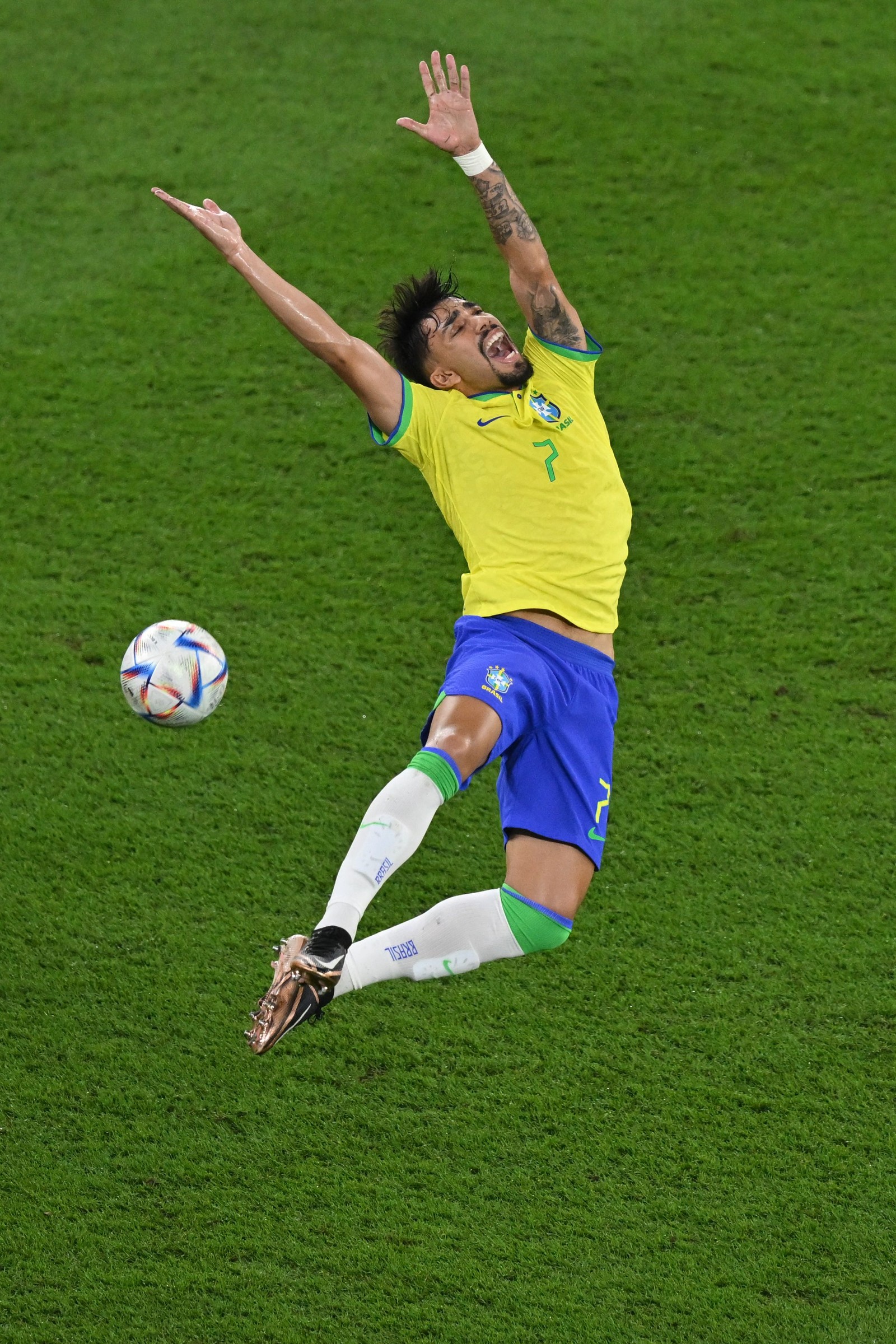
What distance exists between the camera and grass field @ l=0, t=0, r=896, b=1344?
4371 mm

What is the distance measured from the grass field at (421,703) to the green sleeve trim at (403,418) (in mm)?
1745

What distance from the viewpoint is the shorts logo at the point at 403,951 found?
13.3ft

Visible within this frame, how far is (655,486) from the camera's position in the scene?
7004 mm

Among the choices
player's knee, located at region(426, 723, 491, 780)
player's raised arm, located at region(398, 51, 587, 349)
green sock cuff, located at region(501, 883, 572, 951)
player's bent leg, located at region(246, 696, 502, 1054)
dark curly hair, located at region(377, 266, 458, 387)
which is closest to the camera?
player's bent leg, located at region(246, 696, 502, 1054)

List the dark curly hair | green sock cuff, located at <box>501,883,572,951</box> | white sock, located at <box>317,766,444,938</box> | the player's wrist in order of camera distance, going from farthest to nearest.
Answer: the dark curly hair, the player's wrist, green sock cuff, located at <box>501,883,572,951</box>, white sock, located at <box>317,766,444,938</box>

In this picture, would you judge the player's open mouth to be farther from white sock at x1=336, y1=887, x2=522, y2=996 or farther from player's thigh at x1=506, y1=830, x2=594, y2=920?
white sock at x1=336, y1=887, x2=522, y2=996

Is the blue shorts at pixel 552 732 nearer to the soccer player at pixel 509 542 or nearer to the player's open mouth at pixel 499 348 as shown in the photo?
the soccer player at pixel 509 542

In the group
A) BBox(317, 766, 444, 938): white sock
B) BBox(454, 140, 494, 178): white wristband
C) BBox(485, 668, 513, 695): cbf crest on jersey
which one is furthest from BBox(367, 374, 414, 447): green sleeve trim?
BBox(317, 766, 444, 938): white sock

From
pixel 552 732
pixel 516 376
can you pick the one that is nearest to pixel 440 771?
pixel 552 732

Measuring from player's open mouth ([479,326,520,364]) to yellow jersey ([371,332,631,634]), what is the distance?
0.33 ft

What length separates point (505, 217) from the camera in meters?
4.45

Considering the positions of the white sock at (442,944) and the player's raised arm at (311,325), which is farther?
the player's raised arm at (311,325)

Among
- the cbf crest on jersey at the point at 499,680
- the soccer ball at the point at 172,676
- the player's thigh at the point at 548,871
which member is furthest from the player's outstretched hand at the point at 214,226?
the player's thigh at the point at 548,871

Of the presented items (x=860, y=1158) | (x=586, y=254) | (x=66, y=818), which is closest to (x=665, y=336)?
(x=586, y=254)
